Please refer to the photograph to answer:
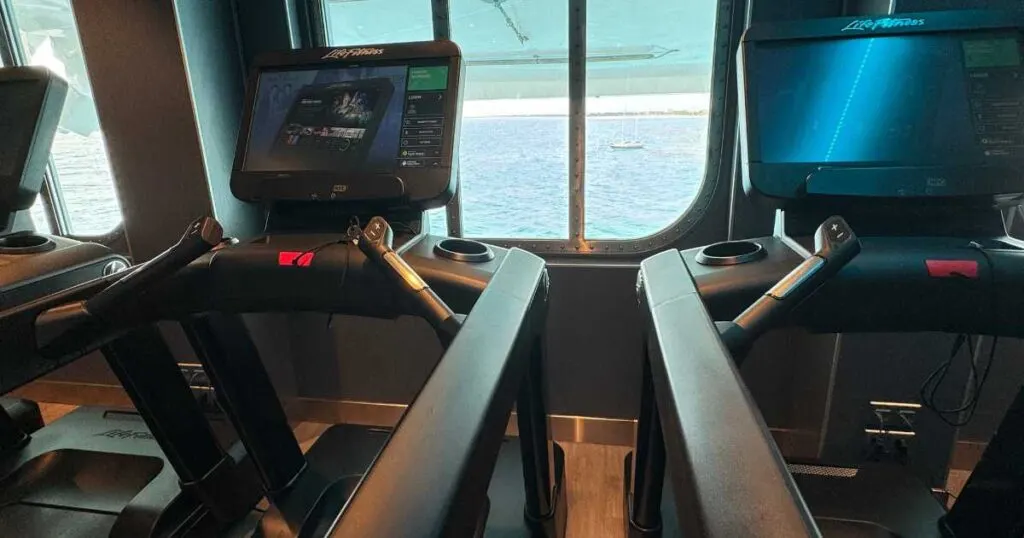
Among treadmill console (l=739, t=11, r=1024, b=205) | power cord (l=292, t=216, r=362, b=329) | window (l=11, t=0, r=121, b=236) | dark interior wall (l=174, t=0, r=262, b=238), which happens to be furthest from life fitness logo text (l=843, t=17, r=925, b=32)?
window (l=11, t=0, r=121, b=236)

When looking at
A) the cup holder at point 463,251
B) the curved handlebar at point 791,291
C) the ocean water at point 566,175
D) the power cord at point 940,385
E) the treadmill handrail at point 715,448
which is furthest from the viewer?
the ocean water at point 566,175

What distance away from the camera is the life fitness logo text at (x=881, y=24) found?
4.53 feet

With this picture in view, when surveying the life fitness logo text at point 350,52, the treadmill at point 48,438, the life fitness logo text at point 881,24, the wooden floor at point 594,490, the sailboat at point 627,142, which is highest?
the life fitness logo text at point 350,52

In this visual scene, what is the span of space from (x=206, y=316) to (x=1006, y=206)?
2.30m

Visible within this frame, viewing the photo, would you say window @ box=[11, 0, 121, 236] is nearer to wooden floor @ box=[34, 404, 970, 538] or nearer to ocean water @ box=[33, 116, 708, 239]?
wooden floor @ box=[34, 404, 970, 538]

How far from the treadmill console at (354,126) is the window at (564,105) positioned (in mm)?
551

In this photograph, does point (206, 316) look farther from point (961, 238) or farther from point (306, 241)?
point (961, 238)

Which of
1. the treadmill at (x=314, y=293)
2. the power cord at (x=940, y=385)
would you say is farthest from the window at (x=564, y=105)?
the power cord at (x=940, y=385)

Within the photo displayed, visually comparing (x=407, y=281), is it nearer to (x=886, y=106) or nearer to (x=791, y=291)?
(x=791, y=291)

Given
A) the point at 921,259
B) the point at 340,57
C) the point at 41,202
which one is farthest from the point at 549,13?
the point at 41,202

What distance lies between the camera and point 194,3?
208 centimetres

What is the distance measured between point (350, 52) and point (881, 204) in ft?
5.31

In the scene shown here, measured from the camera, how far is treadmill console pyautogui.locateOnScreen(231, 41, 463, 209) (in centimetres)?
158

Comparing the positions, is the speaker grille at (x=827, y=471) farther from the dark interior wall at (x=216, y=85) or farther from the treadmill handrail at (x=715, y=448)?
the dark interior wall at (x=216, y=85)
